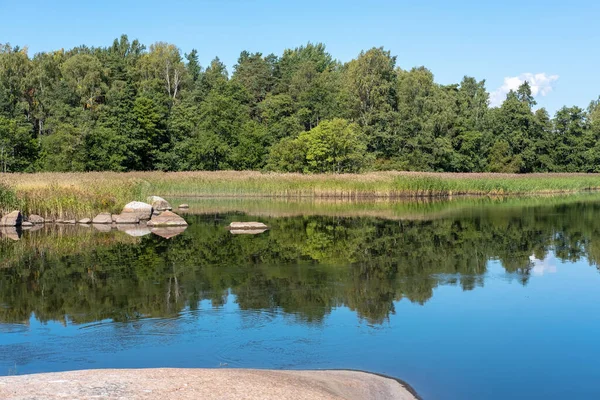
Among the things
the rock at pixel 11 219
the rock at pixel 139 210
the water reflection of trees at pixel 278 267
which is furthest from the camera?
the rock at pixel 139 210

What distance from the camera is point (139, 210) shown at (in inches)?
1210

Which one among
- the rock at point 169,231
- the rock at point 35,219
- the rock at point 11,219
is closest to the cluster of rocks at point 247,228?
the rock at point 169,231

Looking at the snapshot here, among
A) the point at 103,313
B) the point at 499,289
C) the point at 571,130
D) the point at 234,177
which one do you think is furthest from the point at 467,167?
the point at 103,313

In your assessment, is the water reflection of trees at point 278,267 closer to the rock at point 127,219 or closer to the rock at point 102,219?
the rock at point 127,219

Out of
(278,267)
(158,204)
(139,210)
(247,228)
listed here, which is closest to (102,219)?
(139,210)

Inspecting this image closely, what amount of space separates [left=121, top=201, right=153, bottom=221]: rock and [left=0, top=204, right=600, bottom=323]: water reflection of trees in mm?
3183

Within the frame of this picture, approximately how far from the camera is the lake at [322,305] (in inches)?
381

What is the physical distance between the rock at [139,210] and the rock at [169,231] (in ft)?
7.11

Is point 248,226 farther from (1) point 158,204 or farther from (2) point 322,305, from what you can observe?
(2) point 322,305

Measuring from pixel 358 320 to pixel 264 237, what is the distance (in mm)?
12880

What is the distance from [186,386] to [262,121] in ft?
271

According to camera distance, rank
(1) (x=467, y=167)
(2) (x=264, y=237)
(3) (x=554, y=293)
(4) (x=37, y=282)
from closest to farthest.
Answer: (3) (x=554, y=293), (4) (x=37, y=282), (2) (x=264, y=237), (1) (x=467, y=167)

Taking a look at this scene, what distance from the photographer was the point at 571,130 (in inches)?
3396

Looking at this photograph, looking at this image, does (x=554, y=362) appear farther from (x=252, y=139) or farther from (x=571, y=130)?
(x=571, y=130)
